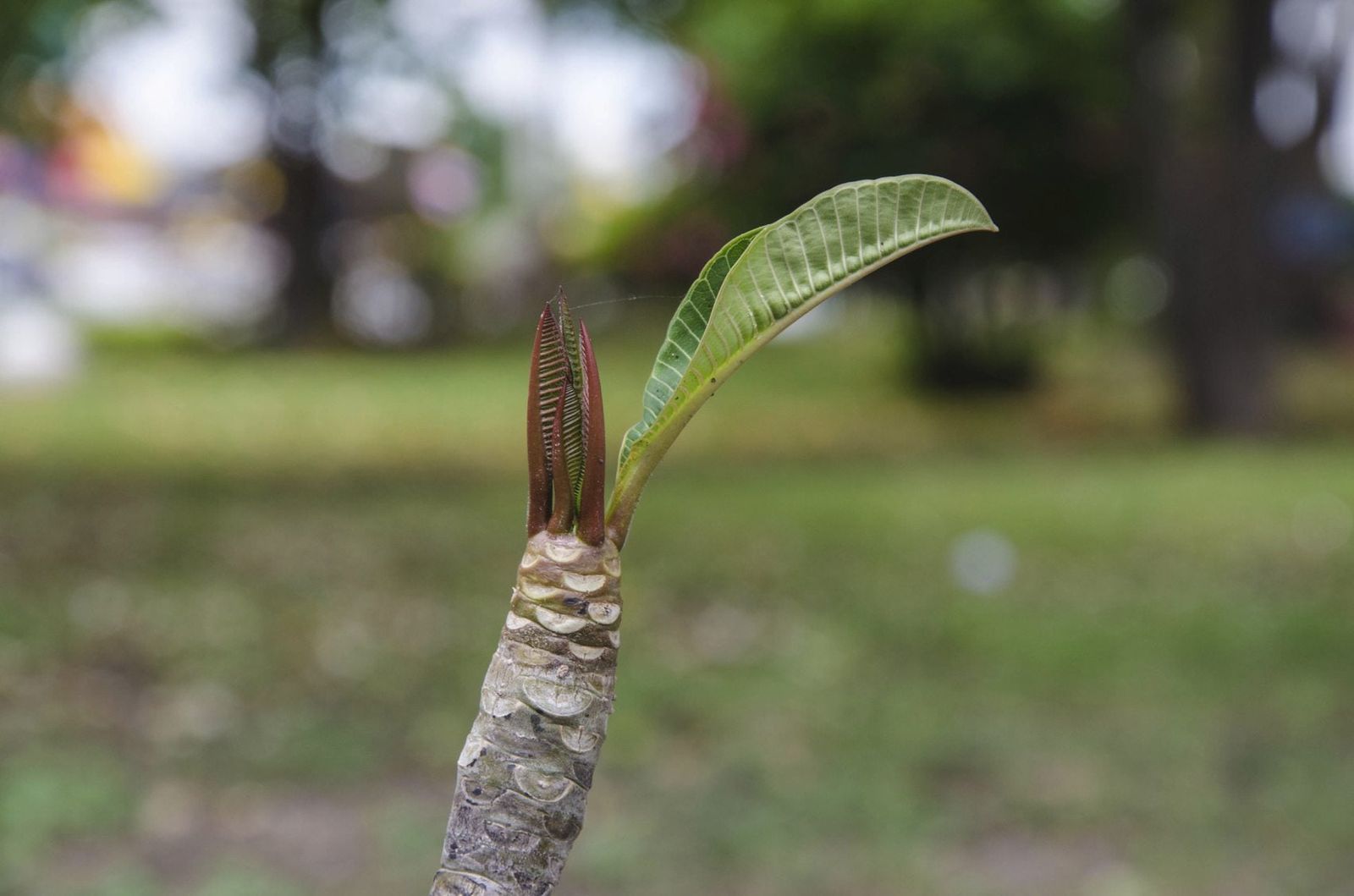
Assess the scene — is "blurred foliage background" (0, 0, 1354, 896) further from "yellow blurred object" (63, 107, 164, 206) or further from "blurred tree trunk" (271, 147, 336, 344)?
"yellow blurred object" (63, 107, 164, 206)

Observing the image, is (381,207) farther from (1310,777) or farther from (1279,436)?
(1310,777)

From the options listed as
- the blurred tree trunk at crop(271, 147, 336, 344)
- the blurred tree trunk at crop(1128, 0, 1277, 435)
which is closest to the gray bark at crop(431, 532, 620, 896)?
the blurred tree trunk at crop(1128, 0, 1277, 435)

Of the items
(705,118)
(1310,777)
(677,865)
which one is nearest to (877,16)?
(705,118)

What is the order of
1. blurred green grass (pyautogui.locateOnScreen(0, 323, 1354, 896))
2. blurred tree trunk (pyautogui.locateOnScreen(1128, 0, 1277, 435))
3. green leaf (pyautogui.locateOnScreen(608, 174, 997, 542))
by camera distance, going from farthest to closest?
1. blurred tree trunk (pyautogui.locateOnScreen(1128, 0, 1277, 435))
2. blurred green grass (pyautogui.locateOnScreen(0, 323, 1354, 896))
3. green leaf (pyautogui.locateOnScreen(608, 174, 997, 542))

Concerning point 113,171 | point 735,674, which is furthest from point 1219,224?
point 113,171

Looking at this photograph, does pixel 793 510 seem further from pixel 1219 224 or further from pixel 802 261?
pixel 802 261

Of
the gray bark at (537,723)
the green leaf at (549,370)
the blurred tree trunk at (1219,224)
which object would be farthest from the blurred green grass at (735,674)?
the green leaf at (549,370)
